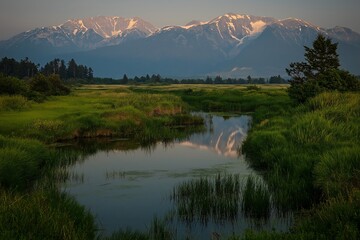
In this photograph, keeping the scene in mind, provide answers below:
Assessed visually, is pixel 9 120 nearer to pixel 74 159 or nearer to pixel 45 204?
pixel 74 159

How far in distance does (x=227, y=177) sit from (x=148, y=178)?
201 inches

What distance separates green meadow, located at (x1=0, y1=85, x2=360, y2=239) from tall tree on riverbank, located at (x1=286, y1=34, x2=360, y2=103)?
7017 millimetres

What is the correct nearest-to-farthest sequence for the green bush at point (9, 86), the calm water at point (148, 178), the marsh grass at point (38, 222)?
the marsh grass at point (38, 222) < the calm water at point (148, 178) < the green bush at point (9, 86)

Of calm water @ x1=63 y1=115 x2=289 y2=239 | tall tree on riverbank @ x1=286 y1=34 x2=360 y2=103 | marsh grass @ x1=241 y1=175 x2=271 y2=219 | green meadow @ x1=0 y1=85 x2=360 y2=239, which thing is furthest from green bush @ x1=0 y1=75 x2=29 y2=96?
marsh grass @ x1=241 y1=175 x2=271 y2=219

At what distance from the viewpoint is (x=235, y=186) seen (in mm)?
22422

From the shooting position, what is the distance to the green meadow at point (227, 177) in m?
13.5

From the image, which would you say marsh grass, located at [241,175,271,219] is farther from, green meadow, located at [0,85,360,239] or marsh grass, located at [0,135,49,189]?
marsh grass, located at [0,135,49,189]

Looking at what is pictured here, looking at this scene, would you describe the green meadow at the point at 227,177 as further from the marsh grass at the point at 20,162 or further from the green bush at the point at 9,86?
the green bush at the point at 9,86

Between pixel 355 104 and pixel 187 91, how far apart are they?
84226 mm

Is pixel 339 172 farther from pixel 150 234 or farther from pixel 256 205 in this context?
pixel 150 234

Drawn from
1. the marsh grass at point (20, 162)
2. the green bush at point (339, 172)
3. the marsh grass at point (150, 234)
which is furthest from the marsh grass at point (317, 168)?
the marsh grass at point (20, 162)

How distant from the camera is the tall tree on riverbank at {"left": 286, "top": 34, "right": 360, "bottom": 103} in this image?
51406 mm

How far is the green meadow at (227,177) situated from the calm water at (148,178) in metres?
1.08

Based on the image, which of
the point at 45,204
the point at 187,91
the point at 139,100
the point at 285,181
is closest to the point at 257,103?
the point at 139,100
